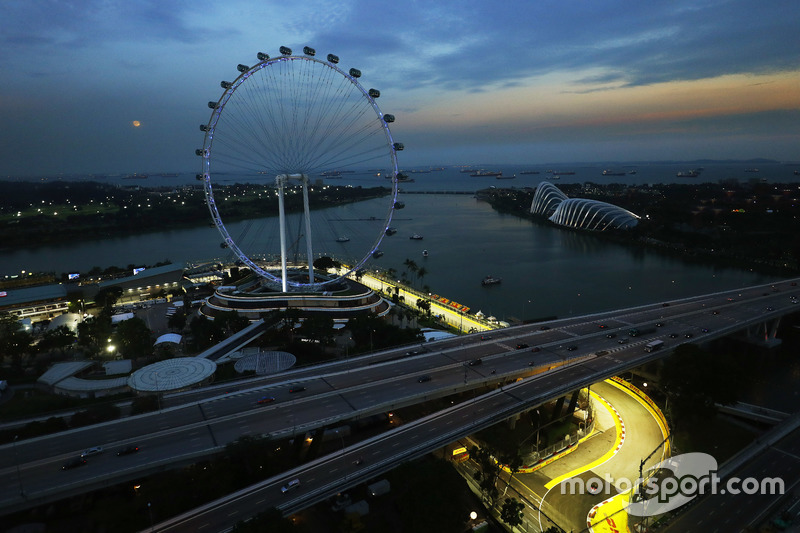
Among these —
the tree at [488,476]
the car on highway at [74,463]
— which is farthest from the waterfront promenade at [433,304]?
the car on highway at [74,463]

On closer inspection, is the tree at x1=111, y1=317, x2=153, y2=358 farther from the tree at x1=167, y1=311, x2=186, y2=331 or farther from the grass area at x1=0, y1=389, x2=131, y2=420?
the grass area at x1=0, y1=389, x2=131, y2=420

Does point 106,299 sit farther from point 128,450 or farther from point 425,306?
point 128,450

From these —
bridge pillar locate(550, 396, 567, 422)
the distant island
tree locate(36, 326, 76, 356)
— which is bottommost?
bridge pillar locate(550, 396, 567, 422)

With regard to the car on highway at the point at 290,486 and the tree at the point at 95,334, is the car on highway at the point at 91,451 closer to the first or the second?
the car on highway at the point at 290,486

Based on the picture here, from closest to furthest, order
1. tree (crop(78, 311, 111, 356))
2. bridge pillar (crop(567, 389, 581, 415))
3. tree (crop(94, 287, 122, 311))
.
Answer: bridge pillar (crop(567, 389, 581, 415))
tree (crop(78, 311, 111, 356))
tree (crop(94, 287, 122, 311))

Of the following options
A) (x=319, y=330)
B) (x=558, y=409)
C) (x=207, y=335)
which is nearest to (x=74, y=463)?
(x=319, y=330)

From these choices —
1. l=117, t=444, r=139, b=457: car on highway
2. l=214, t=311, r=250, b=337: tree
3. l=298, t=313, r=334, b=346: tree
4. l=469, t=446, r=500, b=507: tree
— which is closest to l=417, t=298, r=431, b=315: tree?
l=298, t=313, r=334, b=346: tree

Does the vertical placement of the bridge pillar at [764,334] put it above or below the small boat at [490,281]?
below
